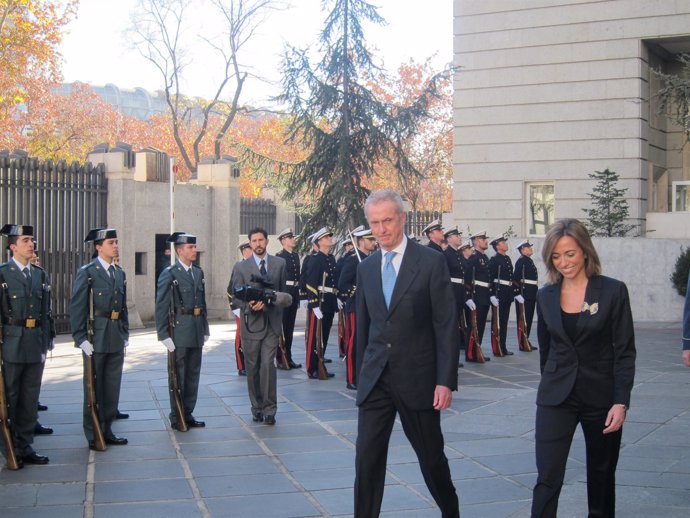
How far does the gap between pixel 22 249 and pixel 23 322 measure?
0.64 m

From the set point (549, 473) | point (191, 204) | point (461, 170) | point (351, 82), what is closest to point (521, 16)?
point (461, 170)

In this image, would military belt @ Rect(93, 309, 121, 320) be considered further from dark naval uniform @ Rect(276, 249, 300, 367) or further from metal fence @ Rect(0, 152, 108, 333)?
metal fence @ Rect(0, 152, 108, 333)

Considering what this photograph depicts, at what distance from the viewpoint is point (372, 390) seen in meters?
5.50

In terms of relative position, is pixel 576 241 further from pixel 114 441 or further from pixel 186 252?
pixel 186 252

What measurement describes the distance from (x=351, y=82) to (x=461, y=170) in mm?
6342

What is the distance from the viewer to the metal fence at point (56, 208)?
55.8 ft

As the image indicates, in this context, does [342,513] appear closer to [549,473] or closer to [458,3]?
[549,473]

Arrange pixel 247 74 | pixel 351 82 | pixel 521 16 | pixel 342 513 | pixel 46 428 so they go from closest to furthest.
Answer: pixel 342 513 → pixel 46 428 → pixel 351 82 → pixel 521 16 → pixel 247 74

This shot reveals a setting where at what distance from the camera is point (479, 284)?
52.6ft

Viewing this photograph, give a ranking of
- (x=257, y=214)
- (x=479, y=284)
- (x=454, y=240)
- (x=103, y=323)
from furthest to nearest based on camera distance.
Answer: (x=257, y=214) → (x=479, y=284) → (x=454, y=240) → (x=103, y=323)

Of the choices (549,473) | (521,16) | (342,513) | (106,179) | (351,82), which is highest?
(521,16)

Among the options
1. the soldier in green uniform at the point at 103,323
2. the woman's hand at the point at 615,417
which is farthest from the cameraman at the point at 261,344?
the woman's hand at the point at 615,417

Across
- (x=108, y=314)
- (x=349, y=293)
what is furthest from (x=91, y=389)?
(x=349, y=293)

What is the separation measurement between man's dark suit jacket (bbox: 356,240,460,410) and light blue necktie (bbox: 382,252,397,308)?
27mm
